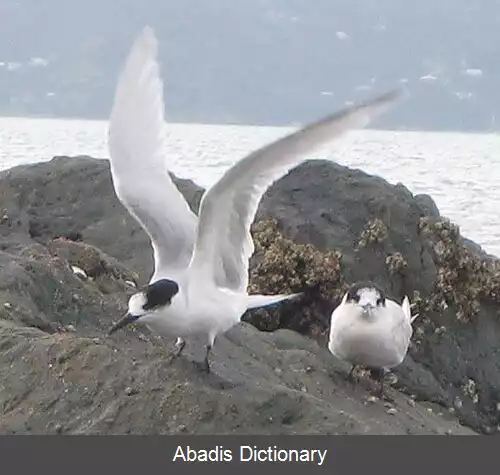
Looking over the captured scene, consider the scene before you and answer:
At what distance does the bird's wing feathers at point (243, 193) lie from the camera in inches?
205

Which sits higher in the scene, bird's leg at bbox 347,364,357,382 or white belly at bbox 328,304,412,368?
white belly at bbox 328,304,412,368

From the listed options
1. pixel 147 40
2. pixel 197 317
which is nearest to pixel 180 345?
pixel 197 317

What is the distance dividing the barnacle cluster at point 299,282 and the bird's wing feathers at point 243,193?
2.73m

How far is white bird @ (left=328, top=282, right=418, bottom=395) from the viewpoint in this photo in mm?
6992

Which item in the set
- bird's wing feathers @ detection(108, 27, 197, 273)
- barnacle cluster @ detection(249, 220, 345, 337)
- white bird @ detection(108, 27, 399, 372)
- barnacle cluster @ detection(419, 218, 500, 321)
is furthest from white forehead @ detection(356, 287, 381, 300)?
barnacle cluster @ detection(419, 218, 500, 321)

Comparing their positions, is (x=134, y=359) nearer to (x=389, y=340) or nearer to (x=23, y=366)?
(x=23, y=366)

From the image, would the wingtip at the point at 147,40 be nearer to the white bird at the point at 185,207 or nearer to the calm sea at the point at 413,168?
the white bird at the point at 185,207

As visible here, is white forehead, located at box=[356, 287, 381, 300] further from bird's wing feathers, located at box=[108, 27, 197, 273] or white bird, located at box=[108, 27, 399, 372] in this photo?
bird's wing feathers, located at box=[108, 27, 197, 273]

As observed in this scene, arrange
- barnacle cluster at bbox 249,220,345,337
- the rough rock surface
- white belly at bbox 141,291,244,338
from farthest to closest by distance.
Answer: barnacle cluster at bbox 249,220,345,337 → white belly at bbox 141,291,244,338 → the rough rock surface

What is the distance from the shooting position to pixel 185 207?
21.5 feet

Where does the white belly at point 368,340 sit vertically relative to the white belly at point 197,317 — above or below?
below

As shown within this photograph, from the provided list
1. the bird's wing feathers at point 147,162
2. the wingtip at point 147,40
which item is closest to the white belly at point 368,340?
the bird's wing feathers at point 147,162

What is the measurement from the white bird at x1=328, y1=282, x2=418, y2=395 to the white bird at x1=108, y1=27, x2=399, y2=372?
0.96 meters
